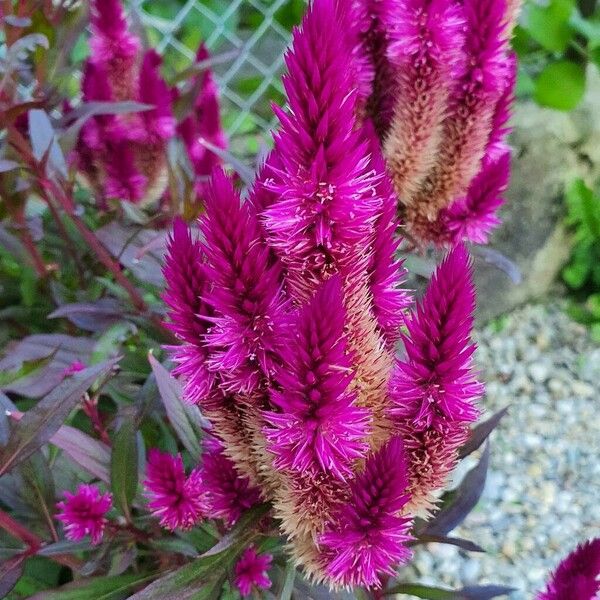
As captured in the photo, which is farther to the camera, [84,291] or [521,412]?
[521,412]

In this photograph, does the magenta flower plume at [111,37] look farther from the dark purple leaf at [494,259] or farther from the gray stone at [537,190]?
the gray stone at [537,190]

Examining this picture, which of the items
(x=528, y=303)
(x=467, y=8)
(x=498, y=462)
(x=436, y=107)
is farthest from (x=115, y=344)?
(x=528, y=303)

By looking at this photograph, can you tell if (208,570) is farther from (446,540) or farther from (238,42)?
(238,42)

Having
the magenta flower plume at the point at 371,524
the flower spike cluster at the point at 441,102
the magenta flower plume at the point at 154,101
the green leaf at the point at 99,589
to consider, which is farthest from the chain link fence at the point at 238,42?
the magenta flower plume at the point at 371,524

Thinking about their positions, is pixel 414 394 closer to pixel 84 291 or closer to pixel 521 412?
pixel 84 291

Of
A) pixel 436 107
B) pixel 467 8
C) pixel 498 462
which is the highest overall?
pixel 467 8

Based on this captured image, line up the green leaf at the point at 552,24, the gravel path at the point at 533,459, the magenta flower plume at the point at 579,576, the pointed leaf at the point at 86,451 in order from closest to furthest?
the magenta flower plume at the point at 579,576 → the pointed leaf at the point at 86,451 → the gravel path at the point at 533,459 → the green leaf at the point at 552,24

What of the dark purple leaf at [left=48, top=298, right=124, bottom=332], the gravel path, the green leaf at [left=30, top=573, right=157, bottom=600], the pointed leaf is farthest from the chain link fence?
the green leaf at [left=30, top=573, right=157, bottom=600]
